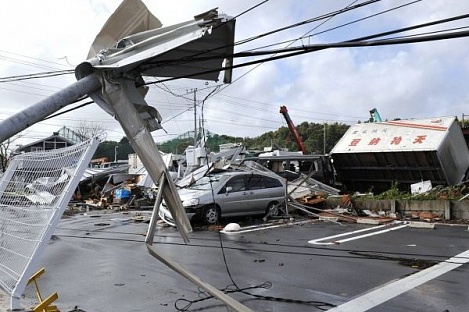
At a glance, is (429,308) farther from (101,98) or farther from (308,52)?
(101,98)

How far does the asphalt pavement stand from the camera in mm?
6602

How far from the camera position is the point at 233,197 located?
15664 millimetres

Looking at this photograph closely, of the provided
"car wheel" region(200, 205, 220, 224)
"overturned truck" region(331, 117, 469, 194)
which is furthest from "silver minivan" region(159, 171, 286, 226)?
"overturned truck" region(331, 117, 469, 194)

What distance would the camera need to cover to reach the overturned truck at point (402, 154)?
57.0ft

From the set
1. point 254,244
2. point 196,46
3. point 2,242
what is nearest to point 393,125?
point 254,244

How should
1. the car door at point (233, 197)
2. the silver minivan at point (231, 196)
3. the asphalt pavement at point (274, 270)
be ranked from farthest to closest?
the car door at point (233, 197), the silver minivan at point (231, 196), the asphalt pavement at point (274, 270)

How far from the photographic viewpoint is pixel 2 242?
602cm

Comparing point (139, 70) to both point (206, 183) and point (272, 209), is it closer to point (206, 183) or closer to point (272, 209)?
point (206, 183)

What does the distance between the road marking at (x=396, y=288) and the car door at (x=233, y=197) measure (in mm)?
7681

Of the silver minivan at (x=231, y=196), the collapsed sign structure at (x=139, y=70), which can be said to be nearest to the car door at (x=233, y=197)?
the silver minivan at (x=231, y=196)

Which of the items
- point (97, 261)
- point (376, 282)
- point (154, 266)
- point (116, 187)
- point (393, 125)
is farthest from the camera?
point (116, 187)

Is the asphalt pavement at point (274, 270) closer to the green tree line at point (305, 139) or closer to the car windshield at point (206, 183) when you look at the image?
the car windshield at point (206, 183)

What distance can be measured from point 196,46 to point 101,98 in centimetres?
138

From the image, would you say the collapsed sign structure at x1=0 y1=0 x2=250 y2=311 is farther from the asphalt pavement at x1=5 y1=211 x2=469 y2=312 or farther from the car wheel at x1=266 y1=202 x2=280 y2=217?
the car wheel at x1=266 y1=202 x2=280 y2=217
